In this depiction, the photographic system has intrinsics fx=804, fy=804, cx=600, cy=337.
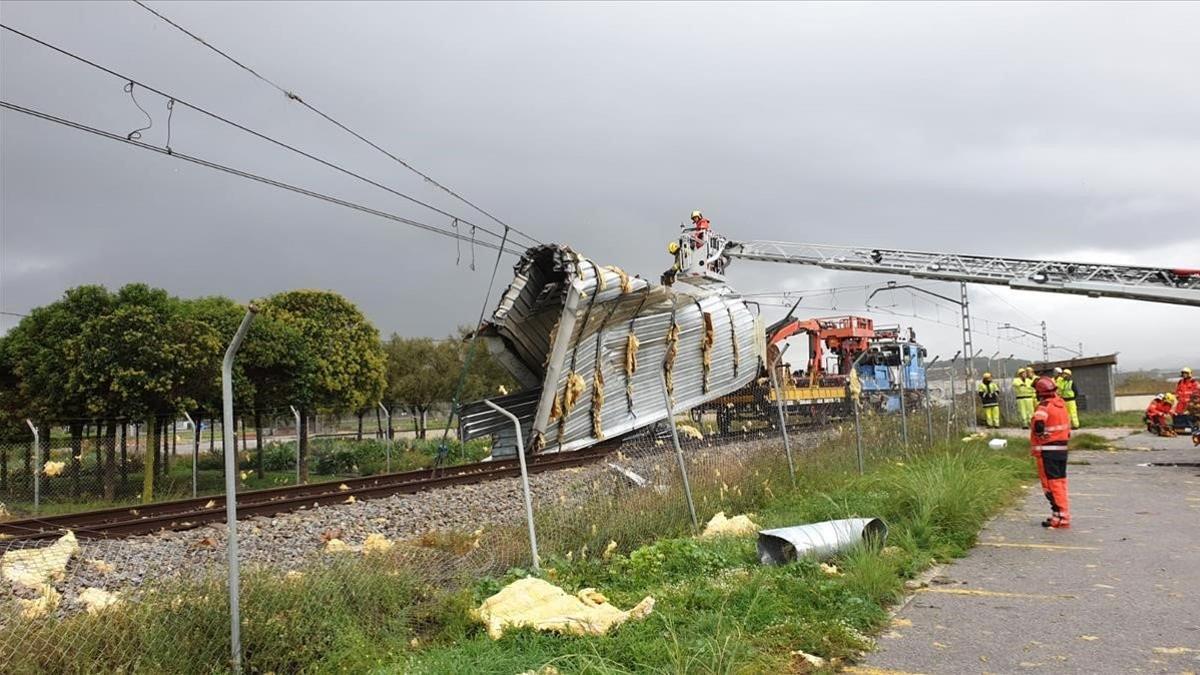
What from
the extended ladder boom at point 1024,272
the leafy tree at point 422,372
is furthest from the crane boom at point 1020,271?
the leafy tree at point 422,372

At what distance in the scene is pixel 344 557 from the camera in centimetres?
591

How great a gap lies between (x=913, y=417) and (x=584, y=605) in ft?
44.6

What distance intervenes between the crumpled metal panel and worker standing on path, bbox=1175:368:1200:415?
31.7 feet

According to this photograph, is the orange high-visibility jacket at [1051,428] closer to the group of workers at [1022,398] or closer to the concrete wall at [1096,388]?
the group of workers at [1022,398]

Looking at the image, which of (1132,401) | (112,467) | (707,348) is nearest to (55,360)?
(112,467)

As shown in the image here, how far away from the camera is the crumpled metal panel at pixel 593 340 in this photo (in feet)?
44.3

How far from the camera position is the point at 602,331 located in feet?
48.4

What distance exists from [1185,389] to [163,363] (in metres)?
21.2

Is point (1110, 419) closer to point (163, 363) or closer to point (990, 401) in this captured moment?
point (990, 401)

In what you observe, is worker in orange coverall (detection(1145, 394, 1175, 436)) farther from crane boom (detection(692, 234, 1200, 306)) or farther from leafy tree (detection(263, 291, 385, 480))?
leafy tree (detection(263, 291, 385, 480))

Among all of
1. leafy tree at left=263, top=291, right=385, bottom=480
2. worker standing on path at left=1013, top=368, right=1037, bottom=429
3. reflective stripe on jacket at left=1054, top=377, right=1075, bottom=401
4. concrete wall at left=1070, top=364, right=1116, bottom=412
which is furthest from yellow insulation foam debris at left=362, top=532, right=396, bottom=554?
concrete wall at left=1070, top=364, right=1116, bottom=412

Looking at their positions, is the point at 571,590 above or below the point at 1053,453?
below

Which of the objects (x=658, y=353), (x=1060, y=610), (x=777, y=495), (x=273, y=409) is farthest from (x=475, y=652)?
(x=273, y=409)

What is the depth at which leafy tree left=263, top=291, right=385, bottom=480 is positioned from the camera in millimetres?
21078
